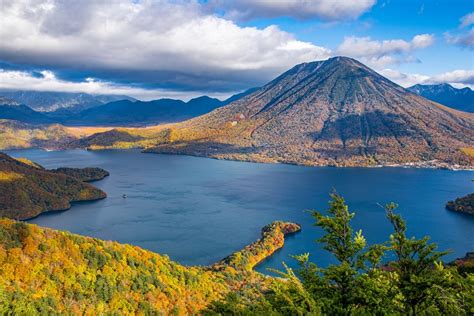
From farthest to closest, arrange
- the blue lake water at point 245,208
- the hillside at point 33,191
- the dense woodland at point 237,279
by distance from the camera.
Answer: the hillside at point 33,191 → the blue lake water at point 245,208 → the dense woodland at point 237,279

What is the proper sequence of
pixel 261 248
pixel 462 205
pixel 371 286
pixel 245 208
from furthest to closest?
pixel 245 208 < pixel 462 205 < pixel 261 248 < pixel 371 286

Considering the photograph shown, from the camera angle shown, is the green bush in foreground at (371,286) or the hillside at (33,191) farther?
the hillside at (33,191)

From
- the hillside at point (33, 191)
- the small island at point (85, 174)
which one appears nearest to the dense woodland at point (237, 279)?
the hillside at point (33, 191)

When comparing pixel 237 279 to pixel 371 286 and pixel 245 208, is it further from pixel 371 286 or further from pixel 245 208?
pixel 245 208

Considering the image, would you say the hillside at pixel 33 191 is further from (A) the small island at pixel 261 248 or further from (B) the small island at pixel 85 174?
(A) the small island at pixel 261 248

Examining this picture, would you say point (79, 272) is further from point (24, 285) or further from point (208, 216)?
point (208, 216)

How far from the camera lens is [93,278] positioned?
43906mm

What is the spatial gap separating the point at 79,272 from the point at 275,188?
325 ft

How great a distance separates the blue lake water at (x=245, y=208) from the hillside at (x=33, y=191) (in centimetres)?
450

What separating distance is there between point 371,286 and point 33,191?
4765 inches

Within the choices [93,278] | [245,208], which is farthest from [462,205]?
[93,278]

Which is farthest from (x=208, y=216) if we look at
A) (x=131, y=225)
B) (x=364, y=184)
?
(x=364, y=184)

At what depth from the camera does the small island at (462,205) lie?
344 feet

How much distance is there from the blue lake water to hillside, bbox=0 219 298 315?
18.3 m
